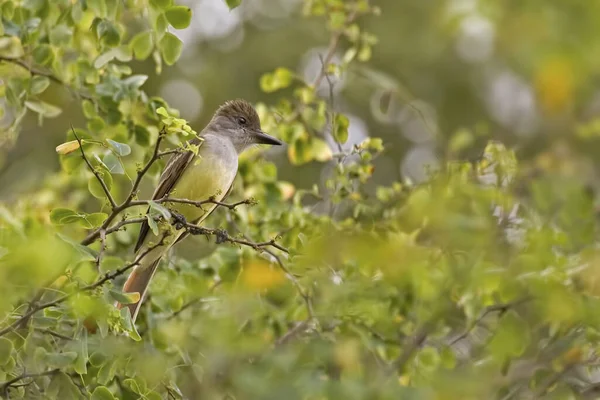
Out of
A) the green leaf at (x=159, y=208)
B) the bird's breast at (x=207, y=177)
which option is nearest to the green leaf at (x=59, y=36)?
the bird's breast at (x=207, y=177)

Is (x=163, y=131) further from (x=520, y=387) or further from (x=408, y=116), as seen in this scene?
(x=408, y=116)

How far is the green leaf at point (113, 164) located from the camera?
10.6ft

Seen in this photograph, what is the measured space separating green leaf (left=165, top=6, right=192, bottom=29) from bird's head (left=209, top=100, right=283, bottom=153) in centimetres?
179

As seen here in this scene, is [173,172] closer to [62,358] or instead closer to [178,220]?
[178,220]

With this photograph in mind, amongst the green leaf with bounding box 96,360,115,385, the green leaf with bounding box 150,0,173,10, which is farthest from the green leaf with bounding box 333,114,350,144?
the green leaf with bounding box 96,360,115,385

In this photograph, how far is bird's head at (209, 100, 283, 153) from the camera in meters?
5.32

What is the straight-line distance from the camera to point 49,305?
318cm

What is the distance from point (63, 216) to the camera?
3176 millimetres

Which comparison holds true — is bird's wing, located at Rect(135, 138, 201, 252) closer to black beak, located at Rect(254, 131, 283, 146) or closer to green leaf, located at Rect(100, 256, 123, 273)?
black beak, located at Rect(254, 131, 283, 146)

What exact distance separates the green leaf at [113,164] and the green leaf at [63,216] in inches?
7.2

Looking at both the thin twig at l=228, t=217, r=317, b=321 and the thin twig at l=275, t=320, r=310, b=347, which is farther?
the thin twig at l=275, t=320, r=310, b=347

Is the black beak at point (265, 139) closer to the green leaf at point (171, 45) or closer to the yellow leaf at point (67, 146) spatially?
the green leaf at point (171, 45)

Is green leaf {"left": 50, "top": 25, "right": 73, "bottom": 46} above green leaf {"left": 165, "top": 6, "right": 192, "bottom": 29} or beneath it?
beneath

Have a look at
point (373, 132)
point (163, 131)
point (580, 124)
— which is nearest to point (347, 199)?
point (580, 124)
